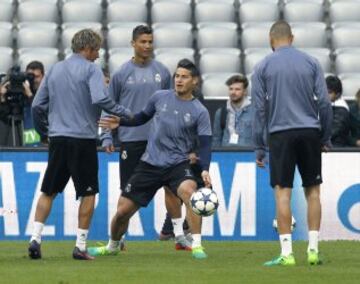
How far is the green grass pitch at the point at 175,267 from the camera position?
40.6 feet

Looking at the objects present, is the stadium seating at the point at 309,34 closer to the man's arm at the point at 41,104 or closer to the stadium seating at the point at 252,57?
the stadium seating at the point at 252,57

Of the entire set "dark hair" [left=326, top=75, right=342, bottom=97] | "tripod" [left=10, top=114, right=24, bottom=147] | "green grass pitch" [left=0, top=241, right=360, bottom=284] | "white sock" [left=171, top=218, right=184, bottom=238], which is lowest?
"green grass pitch" [left=0, top=241, right=360, bottom=284]

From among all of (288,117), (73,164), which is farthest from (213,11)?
(288,117)

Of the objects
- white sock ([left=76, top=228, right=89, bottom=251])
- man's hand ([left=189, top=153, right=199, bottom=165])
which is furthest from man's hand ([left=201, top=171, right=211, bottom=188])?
white sock ([left=76, top=228, right=89, bottom=251])

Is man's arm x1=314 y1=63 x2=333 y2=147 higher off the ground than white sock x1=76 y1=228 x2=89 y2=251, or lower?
higher

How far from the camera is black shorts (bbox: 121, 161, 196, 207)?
48.7 feet

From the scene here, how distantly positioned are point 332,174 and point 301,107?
561 cm

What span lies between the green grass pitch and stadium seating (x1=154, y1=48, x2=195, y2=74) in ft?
20.2

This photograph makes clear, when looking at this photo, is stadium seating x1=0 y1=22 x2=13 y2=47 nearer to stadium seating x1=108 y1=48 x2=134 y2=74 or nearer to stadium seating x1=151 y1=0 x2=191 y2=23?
stadium seating x1=108 y1=48 x2=134 y2=74

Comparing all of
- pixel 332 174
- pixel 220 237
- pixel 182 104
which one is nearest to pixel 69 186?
pixel 220 237

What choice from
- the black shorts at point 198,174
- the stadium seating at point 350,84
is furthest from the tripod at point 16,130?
the stadium seating at point 350,84

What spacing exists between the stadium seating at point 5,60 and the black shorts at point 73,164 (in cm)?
821

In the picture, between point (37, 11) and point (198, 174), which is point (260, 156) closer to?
point (198, 174)

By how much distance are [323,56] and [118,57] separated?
10.3ft
